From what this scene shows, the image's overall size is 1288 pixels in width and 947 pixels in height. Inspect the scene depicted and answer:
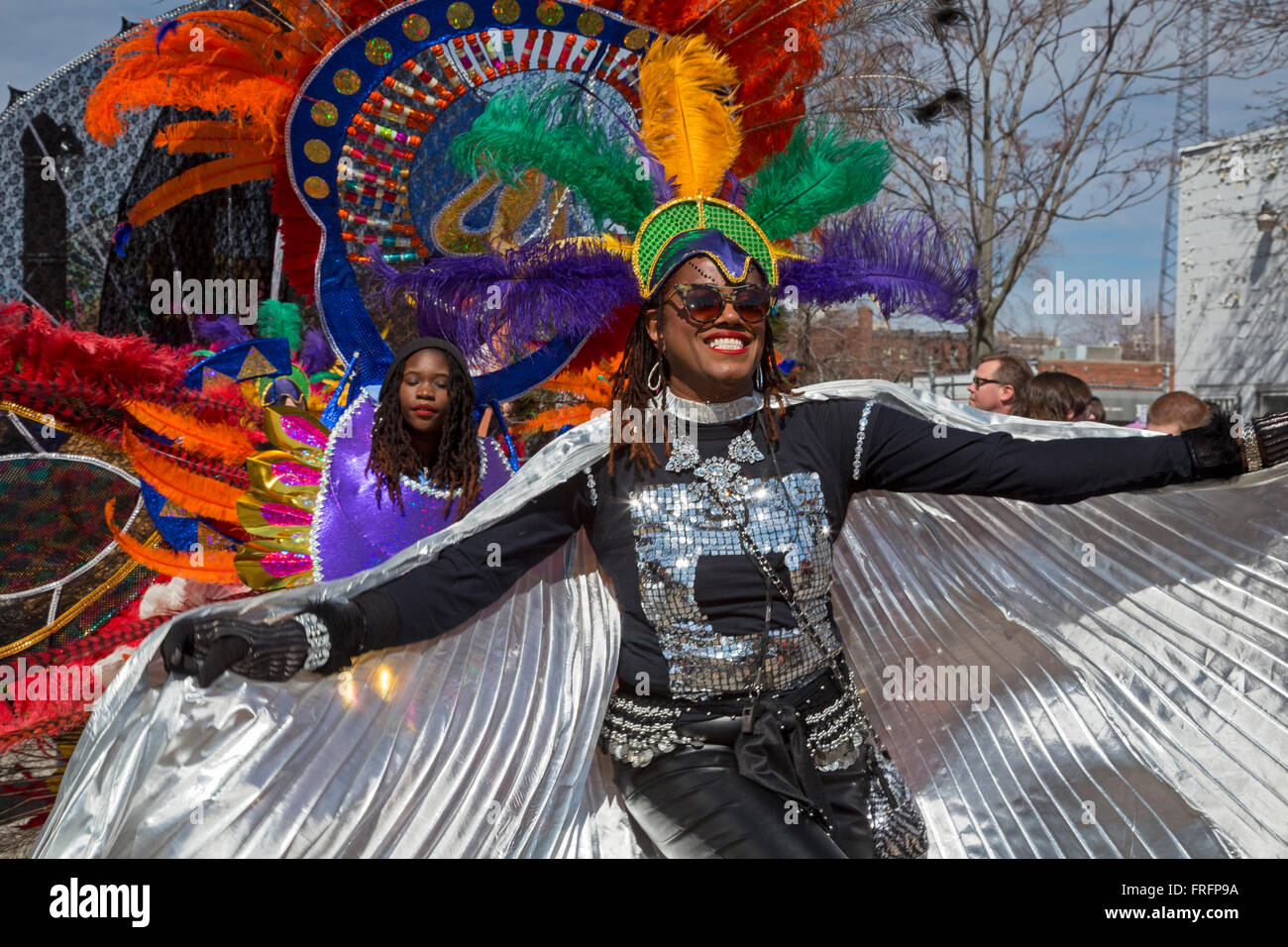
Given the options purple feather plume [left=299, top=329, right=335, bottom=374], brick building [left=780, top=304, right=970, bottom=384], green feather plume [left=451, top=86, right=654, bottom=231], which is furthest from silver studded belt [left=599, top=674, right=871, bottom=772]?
brick building [left=780, top=304, right=970, bottom=384]

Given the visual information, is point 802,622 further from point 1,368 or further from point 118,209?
point 118,209

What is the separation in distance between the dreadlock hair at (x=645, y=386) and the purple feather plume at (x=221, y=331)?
22.9 ft

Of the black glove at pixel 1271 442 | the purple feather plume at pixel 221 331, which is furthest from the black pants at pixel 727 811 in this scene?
the purple feather plume at pixel 221 331

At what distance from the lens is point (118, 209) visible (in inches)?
371

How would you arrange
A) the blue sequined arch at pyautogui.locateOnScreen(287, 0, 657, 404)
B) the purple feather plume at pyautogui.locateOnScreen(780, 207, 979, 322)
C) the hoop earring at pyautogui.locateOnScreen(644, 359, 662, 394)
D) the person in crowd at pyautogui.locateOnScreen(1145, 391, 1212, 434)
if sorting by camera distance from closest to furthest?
the hoop earring at pyautogui.locateOnScreen(644, 359, 662, 394) → the purple feather plume at pyautogui.locateOnScreen(780, 207, 979, 322) → the blue sequined arch at pyautogui.locateOnScreen(287, 0, 657, 404) → the person in crowd at pyautogui.locateOnScreen(1145, 391, 1212, 434)

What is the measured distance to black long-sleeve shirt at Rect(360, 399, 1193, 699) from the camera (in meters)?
2.22

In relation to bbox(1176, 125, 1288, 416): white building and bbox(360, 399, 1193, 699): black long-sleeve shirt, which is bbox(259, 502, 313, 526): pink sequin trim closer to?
bbox(360, 399, 1193, 699): black long-sleeve shirt

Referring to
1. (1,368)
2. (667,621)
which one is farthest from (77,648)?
(667,621)

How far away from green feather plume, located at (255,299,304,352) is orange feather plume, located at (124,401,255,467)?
2777 mm

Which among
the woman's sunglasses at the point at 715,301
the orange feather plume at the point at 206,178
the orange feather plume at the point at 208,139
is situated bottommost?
the woman's sunglasses at the point at 715,301

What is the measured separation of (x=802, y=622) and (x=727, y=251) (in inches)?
33.1

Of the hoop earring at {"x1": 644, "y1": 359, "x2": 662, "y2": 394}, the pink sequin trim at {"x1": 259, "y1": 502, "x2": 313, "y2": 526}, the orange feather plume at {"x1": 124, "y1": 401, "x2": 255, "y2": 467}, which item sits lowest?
the pink sequin trim at {"x1": 259, "y1": 502, "x2": 313, "y2": 526}

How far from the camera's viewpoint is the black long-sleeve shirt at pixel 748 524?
87.4 inches

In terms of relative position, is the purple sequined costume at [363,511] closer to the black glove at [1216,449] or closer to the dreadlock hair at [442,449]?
the dreadlock hair at [442,449]
